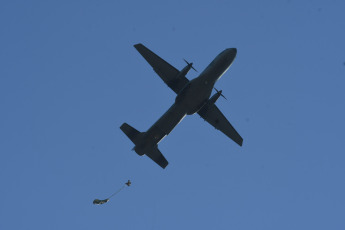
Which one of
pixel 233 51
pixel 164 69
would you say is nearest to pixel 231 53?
pixel 233 51

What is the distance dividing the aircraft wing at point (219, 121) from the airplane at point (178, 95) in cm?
70

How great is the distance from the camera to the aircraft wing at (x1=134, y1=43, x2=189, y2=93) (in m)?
59.5

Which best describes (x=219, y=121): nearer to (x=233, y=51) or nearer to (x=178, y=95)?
(x=178, y=95)

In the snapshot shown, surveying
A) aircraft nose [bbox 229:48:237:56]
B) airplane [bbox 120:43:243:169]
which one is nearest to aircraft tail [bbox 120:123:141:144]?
airplane [bbox 120:43:243:169]

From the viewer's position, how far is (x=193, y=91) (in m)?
57.7

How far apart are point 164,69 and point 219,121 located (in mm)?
10452

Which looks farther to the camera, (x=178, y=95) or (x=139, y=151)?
(x=139, y=151)

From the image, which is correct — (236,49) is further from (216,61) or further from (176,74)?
(176,74)

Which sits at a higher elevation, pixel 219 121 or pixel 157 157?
pixel 219 121

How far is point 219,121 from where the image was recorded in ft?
208

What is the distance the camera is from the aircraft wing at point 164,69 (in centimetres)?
5950

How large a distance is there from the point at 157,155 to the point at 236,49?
16950 millimetres

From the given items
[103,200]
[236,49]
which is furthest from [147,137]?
[236,49]

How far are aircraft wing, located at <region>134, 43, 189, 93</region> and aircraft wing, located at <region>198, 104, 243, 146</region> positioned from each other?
15.9 feet
